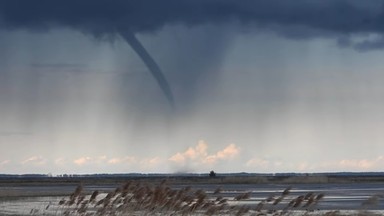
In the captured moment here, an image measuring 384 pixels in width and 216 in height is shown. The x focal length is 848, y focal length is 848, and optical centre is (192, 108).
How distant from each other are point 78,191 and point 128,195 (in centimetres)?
146

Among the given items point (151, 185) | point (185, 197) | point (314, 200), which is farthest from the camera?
point (151, 185)

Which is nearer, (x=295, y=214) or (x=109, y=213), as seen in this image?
(x=109, y=213)

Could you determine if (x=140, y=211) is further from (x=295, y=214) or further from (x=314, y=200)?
(x=295, y=214)

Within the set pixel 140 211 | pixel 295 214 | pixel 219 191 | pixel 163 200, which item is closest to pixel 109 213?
pixel 140 211

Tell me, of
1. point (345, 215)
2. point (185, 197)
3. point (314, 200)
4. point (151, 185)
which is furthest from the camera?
point (345, 215)

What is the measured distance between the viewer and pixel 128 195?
24.8 metres

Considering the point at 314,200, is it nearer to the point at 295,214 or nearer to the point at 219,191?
the point at 219,191

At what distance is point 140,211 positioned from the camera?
25922 millimetres

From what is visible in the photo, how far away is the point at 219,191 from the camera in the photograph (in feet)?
74.6

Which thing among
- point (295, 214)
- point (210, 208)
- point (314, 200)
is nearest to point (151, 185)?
point (210, 208)

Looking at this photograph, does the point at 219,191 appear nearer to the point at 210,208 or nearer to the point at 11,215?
the point at 210,208

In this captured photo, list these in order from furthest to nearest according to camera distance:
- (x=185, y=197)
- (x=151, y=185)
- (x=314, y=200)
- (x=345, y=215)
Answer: (x=345, y=215) < (x=151, y=185) < (x=185, y=197) < (x=314, y=200)

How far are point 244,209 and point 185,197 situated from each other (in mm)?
2092

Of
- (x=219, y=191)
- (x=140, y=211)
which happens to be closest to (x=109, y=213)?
(x=140, y=211)
